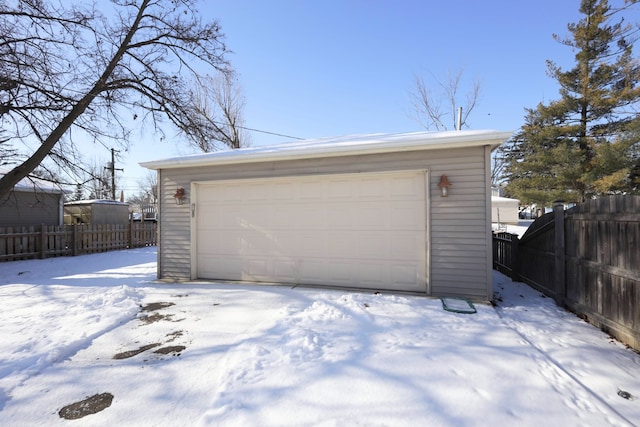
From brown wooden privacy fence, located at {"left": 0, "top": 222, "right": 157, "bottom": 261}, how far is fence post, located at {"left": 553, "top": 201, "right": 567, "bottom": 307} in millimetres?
13614

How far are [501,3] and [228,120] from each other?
13443 millimetres

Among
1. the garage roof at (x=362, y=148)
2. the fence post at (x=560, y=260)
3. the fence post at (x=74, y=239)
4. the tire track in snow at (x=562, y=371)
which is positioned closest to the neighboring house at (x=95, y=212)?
the fence post at (x=74, y=239)

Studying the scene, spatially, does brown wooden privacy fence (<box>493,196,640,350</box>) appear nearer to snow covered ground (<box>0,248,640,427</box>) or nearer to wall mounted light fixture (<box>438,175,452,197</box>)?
snow covered ground (<box>0,248,640,427</box>)

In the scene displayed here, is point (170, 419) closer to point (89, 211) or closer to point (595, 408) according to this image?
point (595, 408)

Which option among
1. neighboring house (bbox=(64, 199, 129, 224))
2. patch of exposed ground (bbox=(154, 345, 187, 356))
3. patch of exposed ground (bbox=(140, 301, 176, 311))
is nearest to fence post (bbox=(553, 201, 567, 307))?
patch of exposed ground (bbox=(154, 345, 187, 356))

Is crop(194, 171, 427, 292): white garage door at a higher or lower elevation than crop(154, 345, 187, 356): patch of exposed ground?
higher

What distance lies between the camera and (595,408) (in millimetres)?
2125

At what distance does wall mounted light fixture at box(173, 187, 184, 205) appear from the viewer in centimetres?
634

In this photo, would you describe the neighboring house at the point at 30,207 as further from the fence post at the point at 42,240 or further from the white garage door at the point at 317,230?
the white garage door at the point at 317,230

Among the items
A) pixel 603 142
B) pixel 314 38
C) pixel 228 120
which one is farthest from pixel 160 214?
pixel 603 142

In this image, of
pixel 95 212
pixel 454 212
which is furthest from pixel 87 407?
pixel 95 212

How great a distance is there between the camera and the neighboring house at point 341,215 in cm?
473

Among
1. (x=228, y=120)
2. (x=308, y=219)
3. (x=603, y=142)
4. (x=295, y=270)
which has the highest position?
(x=228, y=120)

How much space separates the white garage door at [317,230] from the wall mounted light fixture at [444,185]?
12.3 inches
